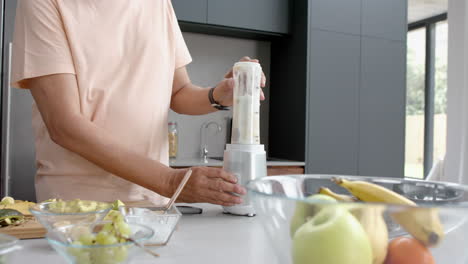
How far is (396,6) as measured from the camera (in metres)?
3.51

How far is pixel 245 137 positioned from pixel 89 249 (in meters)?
0.54

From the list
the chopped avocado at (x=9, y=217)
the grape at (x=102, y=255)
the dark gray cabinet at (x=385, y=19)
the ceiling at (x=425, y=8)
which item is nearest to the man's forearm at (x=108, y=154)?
the chopped avocado at (x=9, y=217)

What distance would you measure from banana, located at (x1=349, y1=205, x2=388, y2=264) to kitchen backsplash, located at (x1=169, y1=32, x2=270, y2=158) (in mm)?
2909

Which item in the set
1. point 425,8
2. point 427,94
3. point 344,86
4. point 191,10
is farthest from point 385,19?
point 427,94

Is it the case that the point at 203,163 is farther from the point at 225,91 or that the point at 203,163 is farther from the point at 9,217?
the point at 9,217

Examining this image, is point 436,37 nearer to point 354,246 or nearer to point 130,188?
point 130,188

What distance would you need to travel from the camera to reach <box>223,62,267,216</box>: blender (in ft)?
3.18

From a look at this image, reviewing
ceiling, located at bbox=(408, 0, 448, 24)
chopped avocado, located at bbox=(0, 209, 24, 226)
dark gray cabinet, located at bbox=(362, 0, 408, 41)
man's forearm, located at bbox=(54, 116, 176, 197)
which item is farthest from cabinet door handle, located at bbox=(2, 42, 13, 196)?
ceiling, located at bbox=(408, 0, 448, 24)

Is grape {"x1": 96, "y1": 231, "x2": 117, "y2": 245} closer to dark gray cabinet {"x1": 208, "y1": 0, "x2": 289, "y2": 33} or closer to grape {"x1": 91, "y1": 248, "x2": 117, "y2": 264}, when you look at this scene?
grape {"x1": 91, "y1": 248, "x2": 117, "y2": 264}

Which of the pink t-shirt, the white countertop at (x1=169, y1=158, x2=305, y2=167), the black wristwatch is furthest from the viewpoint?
the white countertop at (x1=169, y1=158, x2=305, y2=167)

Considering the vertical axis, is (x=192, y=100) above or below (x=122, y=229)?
above

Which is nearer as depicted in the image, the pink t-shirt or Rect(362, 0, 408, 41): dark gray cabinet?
the pink t-shirt

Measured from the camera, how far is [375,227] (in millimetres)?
439

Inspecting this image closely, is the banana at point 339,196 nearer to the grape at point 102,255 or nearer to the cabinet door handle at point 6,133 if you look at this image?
the grape at point 102,255
